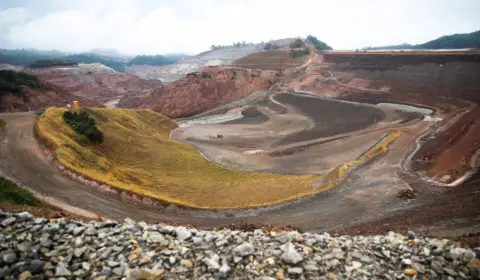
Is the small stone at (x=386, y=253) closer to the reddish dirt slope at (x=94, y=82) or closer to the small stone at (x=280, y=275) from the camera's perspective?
the small stone at (x=280, y=275)

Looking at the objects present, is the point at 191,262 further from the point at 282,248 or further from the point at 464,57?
the point at 464,57

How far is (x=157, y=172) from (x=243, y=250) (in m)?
16.2

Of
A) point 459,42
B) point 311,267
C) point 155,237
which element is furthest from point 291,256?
point 459,42

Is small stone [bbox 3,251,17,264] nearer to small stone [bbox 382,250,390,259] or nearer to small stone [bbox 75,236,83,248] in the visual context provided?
small stone [bbox 75,236,83,248]

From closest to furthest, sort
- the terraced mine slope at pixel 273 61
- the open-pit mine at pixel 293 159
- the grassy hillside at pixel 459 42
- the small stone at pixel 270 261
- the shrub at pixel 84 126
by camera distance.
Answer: the small stone at pixel 270 261, the open-pit mine at pixel 293 159, the shrub at pixel 84 126, the terraced mine slope at pixel 273 61, the grassy hillside at pixel 459 42

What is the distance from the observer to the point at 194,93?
72.8 metres

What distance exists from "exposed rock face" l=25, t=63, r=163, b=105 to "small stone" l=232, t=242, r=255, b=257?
91.5 metres

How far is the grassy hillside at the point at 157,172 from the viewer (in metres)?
17.3

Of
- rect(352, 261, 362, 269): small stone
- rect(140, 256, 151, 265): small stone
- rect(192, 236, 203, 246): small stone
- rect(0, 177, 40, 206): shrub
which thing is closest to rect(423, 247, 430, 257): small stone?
rect(352, 261, 362, 269): small stone

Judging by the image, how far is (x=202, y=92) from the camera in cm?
7412

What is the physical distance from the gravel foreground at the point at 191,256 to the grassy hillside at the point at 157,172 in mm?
9684

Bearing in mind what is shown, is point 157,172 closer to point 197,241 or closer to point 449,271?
point 197,241

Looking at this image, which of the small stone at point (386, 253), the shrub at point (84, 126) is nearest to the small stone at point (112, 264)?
the small stone at point (386, 253)

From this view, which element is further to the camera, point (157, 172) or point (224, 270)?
point (157, 172)
